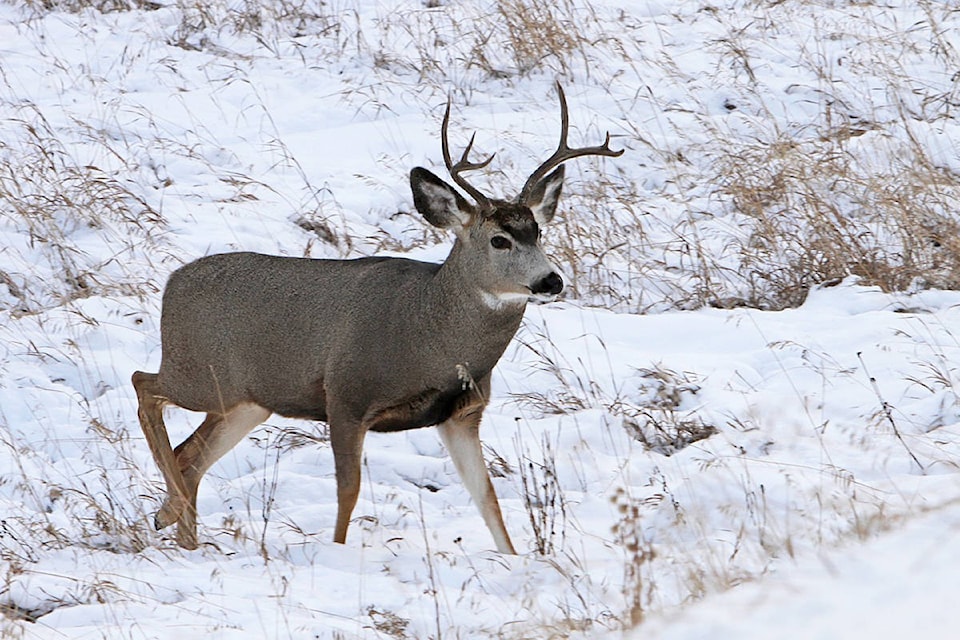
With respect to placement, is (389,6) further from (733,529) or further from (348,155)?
(733,529)

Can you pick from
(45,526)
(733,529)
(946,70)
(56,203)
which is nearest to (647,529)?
(733,529)

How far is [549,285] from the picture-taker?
492 centimetres

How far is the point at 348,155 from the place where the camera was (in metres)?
9.38

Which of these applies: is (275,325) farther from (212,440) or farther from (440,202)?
(440,202)

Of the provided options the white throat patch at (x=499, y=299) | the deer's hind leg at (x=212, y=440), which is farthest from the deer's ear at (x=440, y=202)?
the deer's hind leg at (x=212, y=440)

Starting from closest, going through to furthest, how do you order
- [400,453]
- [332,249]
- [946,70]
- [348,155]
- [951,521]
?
[951,521], [400,453], [332,249], [348,155], [946,70]

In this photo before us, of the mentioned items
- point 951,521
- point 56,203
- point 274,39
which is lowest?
point 951,521

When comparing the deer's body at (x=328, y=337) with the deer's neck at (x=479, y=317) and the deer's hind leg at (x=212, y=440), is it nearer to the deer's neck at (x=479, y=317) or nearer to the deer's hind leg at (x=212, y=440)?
the deer's neck at (x=479, y=317)

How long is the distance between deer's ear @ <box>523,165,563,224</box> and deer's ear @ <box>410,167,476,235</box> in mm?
258

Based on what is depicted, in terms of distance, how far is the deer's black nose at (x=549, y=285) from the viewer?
16.1 feet

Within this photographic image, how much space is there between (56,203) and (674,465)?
14.5ft

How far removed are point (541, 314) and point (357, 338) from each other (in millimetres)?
2104

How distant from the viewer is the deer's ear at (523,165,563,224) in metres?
5.49

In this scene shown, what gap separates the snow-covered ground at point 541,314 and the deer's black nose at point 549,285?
1.94ft
